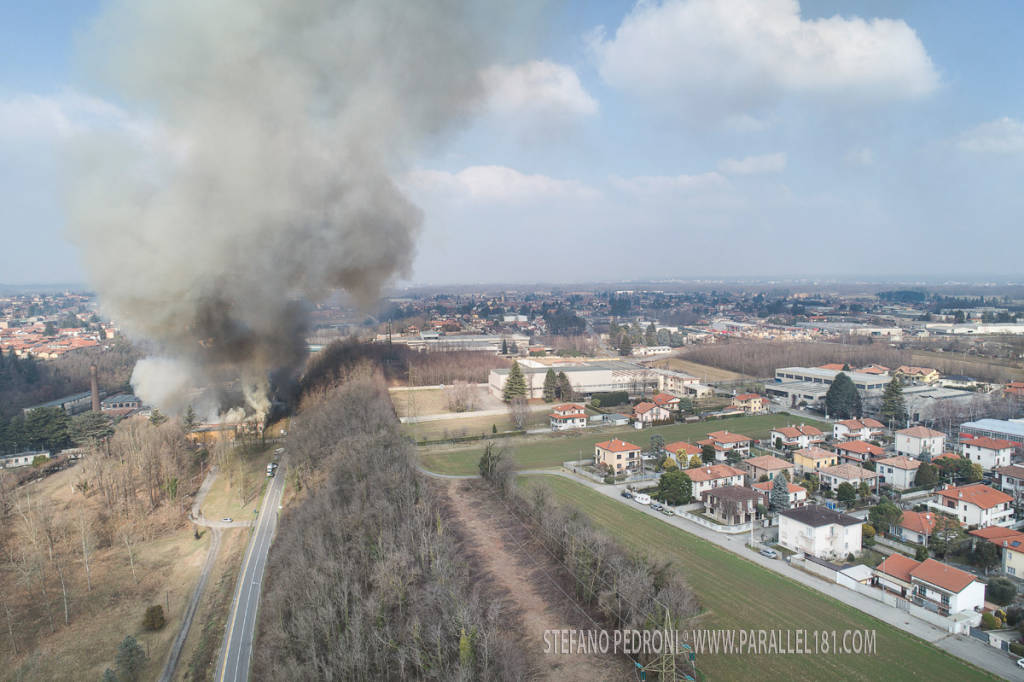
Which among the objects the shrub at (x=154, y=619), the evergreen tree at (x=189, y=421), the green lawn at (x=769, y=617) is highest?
the evergreen tree at (x=189, y=421)

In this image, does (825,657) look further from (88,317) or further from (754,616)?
(88,317)

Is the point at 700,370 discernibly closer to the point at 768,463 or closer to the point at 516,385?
the point at 516,385

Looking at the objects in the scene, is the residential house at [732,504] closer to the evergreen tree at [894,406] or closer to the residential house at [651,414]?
the residential house at [651,414]

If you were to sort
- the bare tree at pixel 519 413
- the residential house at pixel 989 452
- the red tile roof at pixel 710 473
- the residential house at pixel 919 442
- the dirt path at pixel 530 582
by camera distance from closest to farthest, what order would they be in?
the dirt path at pixel 530 582
the red tile roof at pixel 710 473
the residential house at pixel 989 452
the residential house at pixel 919 442
the bare tree at pixel 519 413

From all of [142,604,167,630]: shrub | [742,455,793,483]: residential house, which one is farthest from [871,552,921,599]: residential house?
[142,604,167,630]: shrub

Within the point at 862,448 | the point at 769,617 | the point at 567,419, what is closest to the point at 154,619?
the point at 769,617

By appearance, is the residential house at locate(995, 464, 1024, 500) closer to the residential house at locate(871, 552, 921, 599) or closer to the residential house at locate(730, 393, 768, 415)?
the residential house at locate(871, 552, 921, 599)

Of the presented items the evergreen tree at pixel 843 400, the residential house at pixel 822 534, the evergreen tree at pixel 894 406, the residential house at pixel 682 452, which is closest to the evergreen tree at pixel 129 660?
the residential house at pixel 822 534
